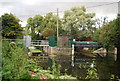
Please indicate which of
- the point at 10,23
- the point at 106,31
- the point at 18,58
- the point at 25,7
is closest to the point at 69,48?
the point at 106,31

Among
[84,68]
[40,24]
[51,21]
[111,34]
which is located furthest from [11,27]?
[111,34]

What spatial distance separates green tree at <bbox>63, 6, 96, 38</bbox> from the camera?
11011 millimetres

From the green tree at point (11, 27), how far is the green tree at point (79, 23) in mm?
4902

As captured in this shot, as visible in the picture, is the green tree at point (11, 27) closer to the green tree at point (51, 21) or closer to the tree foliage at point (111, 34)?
the green tree at point (51, 21)

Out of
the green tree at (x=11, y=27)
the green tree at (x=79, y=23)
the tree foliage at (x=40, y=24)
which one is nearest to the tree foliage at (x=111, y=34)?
the green tree at (x=79, y=23)

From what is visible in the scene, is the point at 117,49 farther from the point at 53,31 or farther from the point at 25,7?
the point at 25,7

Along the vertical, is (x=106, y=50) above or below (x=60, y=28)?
below

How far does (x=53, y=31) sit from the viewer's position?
11203 millimetres

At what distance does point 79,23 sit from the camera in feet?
36.7

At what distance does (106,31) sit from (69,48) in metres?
2.41

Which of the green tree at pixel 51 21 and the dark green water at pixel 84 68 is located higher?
the green tree at pixel 51 21

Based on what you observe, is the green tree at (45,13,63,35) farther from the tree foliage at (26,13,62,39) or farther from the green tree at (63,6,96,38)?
the green tree at (63,6,96,38)

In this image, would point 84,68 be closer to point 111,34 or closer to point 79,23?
point 111,34

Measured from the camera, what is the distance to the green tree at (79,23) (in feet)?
36.1
